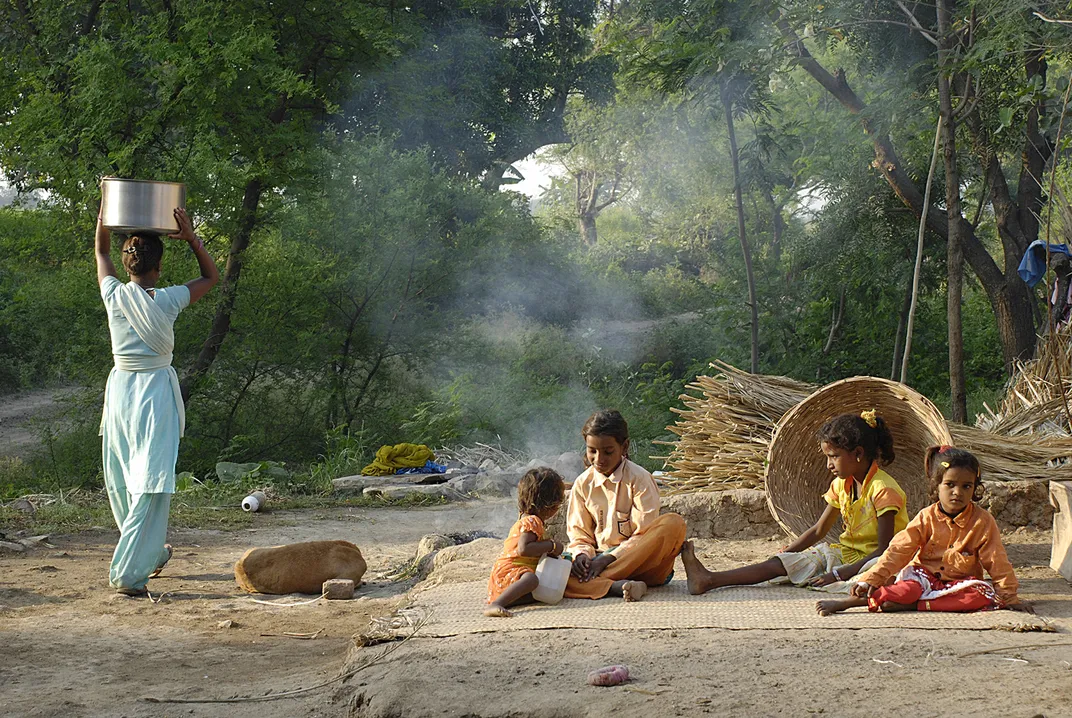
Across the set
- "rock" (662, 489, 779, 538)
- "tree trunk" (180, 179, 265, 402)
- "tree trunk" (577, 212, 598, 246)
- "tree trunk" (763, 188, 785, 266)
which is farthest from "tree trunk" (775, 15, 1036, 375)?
"tree trunk" (577, 212, 598, 246)

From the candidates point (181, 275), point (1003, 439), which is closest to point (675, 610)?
point (1003, 439)

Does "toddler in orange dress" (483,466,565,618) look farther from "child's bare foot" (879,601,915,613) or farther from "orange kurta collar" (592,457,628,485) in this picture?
"child's bare foot" (879,601,915,613)

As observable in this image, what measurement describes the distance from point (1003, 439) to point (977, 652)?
→ 251cm

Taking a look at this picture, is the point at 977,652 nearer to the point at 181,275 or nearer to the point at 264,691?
the point at 264,691

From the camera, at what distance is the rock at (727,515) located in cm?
553

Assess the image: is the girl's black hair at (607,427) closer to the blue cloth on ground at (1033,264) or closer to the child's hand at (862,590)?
the child's hand at (862,590)

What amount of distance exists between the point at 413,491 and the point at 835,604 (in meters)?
5.51

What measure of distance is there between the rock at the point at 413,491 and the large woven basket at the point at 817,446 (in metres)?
4.14

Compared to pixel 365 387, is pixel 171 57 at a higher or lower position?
higher

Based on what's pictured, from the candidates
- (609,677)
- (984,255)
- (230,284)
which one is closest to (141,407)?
(609,677)

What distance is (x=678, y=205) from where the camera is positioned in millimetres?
26922

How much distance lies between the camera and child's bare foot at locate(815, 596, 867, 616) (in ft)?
12.1

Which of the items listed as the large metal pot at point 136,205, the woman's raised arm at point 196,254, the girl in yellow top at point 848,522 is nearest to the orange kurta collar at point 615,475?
the girl in yellow top at point 848,522

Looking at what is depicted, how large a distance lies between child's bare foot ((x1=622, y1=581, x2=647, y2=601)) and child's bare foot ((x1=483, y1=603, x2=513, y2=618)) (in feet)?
1.50
